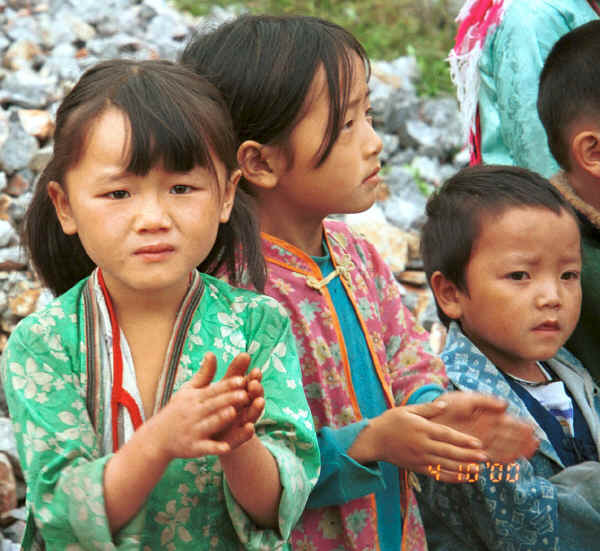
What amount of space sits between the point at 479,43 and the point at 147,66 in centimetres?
161

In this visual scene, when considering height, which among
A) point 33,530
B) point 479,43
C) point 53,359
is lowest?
point 33,530

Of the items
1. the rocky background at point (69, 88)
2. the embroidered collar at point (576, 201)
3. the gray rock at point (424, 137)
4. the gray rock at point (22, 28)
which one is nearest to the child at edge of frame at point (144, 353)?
the embroidered collar at point (576, 201)

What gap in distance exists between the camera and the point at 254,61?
87.0 inches

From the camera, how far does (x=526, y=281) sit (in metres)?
2.37

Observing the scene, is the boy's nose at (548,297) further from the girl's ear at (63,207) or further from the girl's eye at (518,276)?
the girl's ear at (63,207)

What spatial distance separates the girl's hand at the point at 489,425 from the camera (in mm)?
2025

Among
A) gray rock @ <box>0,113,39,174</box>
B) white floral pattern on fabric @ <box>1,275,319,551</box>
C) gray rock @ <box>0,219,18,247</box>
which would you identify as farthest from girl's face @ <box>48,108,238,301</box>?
gray rock @ <box>0,113,39,174</box>

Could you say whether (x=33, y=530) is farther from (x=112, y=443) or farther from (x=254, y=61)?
(x=254, y=61)

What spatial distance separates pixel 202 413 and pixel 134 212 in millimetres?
409

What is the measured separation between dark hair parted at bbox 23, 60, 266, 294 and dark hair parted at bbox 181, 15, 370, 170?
21 centimetres

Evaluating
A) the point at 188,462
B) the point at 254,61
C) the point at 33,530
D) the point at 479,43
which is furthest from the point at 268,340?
the point at 479,43

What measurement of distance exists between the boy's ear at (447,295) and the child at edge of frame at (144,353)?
70cm

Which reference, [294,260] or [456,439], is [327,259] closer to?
[294,260]

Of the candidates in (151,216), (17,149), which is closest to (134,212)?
(151,216)
